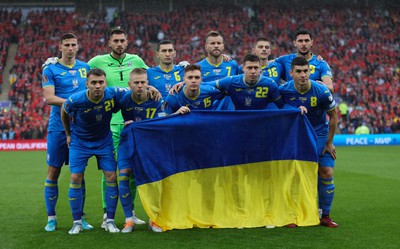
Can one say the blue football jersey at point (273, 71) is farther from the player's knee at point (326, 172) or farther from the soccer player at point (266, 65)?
the player's knee at point (326, 172)

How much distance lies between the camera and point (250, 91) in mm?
7156

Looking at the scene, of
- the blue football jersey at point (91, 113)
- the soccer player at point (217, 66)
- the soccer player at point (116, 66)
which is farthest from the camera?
the soccer player at point (217, 66)

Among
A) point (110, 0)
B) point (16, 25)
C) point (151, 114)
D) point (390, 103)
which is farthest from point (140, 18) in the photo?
point (151, 114)

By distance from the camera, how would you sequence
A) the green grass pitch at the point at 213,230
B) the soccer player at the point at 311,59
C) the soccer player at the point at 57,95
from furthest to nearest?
the soccer player at the point at 311,59
the soccer player at the point at 57,95
the green grass pitch at the point at 213,230

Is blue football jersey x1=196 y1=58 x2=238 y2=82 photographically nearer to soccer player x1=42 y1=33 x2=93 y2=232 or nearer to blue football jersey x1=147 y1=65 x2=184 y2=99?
blue football jersey x1=147 y1=65 x2=184 y2=99

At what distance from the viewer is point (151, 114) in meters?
7.13

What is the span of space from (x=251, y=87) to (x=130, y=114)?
1523 millimetres

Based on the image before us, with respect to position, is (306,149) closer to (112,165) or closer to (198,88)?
(198,88)

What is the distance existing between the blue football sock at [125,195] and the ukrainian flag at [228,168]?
0.47 ft

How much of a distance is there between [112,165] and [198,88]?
4.57 feet

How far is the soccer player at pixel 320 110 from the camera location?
698cm

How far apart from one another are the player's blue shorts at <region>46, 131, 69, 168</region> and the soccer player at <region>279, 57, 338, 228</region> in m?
2.79

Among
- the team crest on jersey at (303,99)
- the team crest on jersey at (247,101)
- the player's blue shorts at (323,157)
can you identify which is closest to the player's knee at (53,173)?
the team crest on jersey at (247,101)

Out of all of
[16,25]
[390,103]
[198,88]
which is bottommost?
[390,103]
